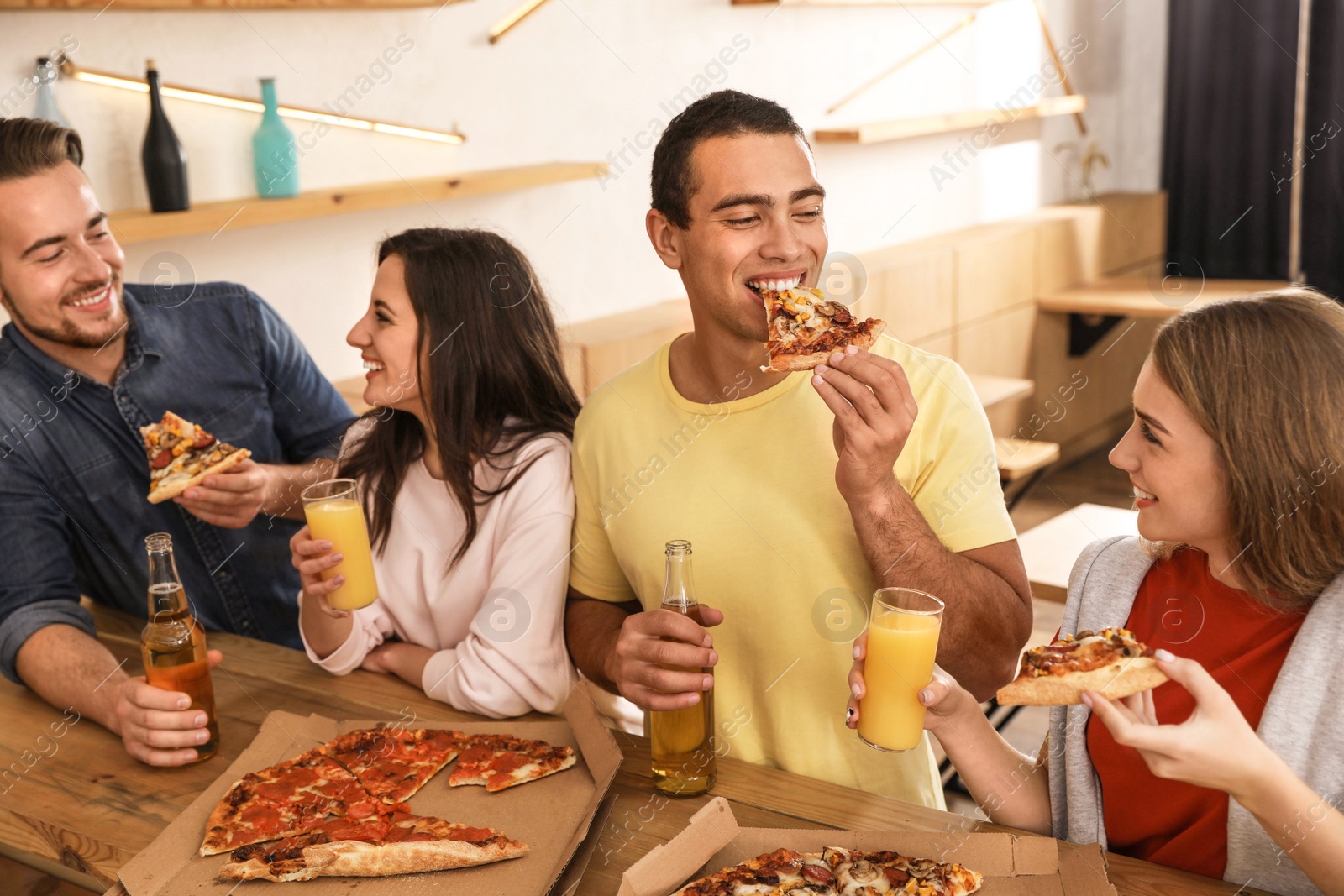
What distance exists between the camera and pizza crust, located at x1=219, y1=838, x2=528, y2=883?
4.66ft

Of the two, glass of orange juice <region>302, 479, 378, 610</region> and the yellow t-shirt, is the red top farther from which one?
glass of orange juice <region>302, 479, 378, 610</region>

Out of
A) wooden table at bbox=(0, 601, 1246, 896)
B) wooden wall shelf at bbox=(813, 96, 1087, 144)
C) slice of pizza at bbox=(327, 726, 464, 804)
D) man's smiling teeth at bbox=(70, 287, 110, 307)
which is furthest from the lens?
wooden wall shelf at bbox=(813, 96, 1087, 144)

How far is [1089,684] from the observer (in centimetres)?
130

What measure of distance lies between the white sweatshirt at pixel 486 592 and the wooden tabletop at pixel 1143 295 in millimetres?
4501

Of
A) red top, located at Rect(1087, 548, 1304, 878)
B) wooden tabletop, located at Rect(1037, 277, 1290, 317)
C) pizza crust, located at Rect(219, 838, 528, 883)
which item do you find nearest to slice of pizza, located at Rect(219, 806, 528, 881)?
pizza crust, located at Rect(219, 838, 528, 883)

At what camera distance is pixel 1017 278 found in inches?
234

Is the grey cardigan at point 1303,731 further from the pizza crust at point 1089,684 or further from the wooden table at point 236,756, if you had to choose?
the pizza crust at point 1089,684

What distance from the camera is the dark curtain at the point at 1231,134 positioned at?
6.34m

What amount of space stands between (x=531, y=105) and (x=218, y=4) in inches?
47.8

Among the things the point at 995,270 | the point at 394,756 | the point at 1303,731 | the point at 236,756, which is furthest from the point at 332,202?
the point at 995,270

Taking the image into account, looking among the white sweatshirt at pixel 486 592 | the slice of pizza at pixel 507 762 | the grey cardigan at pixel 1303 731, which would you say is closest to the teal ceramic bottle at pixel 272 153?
the white sweatshirt at pixel 486 592

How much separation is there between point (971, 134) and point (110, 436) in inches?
189

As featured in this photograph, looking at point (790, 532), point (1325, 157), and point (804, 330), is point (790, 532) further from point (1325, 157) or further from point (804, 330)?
point (1325, 157)

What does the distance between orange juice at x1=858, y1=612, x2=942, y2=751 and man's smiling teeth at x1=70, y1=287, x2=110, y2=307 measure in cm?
177
